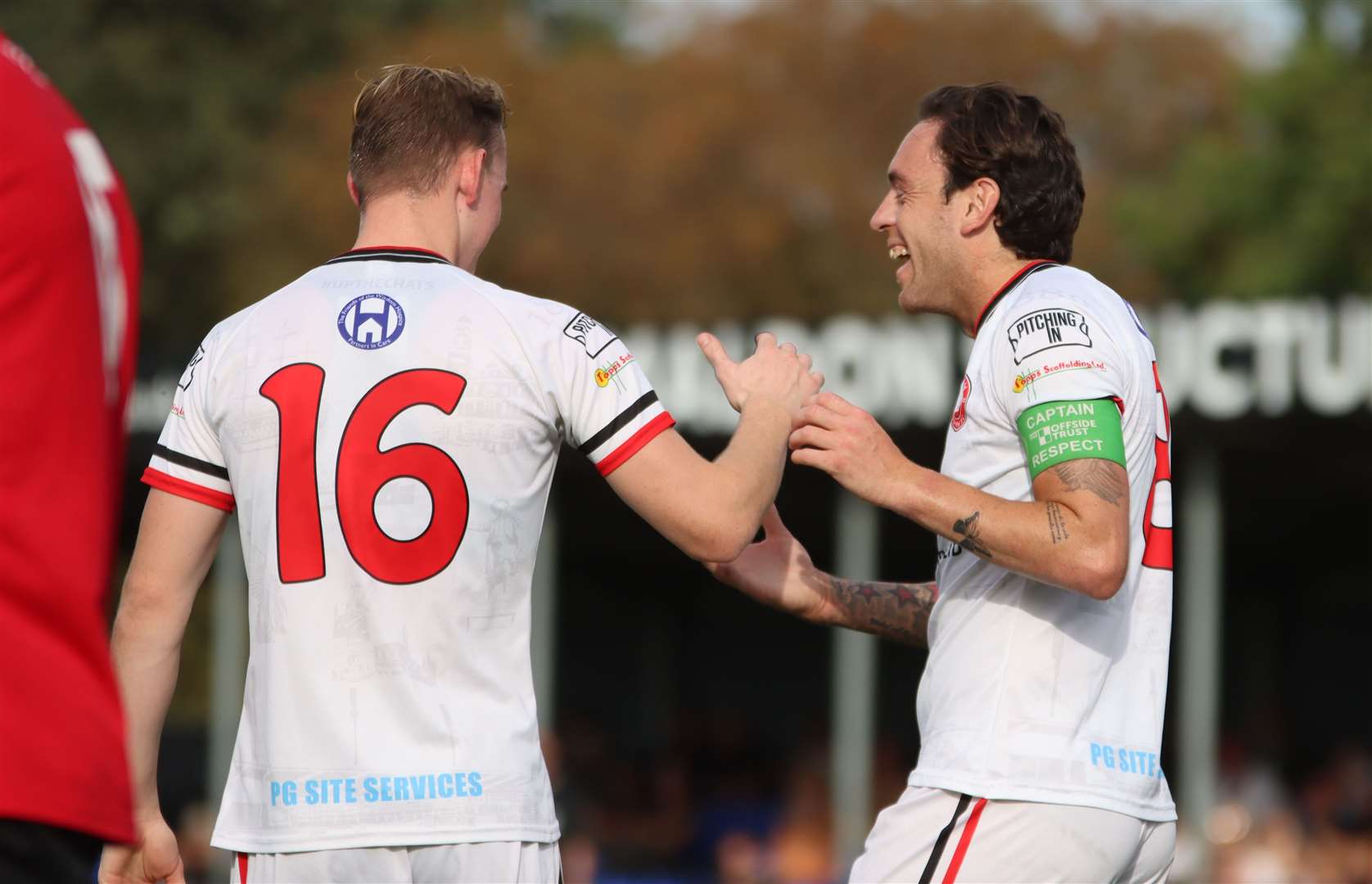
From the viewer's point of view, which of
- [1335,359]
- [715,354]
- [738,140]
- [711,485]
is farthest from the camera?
[738,140]

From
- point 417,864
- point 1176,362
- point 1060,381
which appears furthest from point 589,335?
point 1176,362

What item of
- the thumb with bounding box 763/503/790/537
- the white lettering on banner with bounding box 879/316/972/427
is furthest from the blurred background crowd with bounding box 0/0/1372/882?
the thumb with bounding box 763/503/790/537

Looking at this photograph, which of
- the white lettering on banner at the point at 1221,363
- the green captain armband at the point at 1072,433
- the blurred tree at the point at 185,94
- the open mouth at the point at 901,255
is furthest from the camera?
the blurred tree at the point at 185,94

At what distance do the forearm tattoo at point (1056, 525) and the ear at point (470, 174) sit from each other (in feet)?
4.12

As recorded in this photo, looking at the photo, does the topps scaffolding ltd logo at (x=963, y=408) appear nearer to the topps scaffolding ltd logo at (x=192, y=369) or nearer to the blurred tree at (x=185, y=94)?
the topps scaffolding ltd logo at (x=192, y=369)

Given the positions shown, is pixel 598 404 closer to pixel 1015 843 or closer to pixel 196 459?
pixel 196 459

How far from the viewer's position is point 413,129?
3285 millimetres

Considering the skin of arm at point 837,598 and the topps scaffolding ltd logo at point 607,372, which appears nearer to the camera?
the topps scaffolding ltd logo at point 607,372

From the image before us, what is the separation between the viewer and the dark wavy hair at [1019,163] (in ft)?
12.0

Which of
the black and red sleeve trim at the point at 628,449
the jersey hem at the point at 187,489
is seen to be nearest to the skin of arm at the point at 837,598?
the black and red sleeve trim at the point at 628,449

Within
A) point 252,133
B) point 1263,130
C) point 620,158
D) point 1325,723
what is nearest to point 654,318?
point 620,158

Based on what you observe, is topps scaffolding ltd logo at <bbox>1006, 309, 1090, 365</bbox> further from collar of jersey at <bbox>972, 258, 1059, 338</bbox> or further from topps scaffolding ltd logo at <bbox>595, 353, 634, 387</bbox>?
topps scaffolding ltd logo at <bbox>595, 353, 634, 387</bbox>

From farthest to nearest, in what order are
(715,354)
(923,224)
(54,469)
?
1. (923,224)
2. (715,354)
3. (54,469)

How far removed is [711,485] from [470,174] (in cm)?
79
